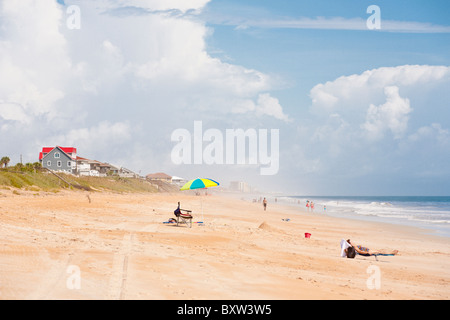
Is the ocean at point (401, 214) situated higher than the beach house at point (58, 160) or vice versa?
the beach house at point (58, 160)

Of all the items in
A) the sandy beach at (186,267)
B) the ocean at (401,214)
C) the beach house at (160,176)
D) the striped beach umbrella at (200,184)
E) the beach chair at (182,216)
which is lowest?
the ocean at (401,214)

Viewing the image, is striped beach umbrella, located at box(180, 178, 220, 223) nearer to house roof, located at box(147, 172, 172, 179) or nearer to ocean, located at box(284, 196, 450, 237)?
ocean, located at box(284, 196, 450, 237)

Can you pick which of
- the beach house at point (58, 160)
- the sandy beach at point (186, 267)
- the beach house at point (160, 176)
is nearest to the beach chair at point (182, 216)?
the sandy beach at point (186, 267)

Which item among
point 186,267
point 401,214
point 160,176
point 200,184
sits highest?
point 160,176

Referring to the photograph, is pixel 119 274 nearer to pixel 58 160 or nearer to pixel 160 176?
pixel 58 160

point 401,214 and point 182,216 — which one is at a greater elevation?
point 182,216

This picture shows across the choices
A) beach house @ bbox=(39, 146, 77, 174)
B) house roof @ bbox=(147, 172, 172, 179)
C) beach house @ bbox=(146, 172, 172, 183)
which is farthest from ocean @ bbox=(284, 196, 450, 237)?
house roof @ bbox=(147, 172, 172, 179)

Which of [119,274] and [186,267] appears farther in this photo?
[186,267]

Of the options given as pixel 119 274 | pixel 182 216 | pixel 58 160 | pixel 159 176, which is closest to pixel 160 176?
pixel 159 176

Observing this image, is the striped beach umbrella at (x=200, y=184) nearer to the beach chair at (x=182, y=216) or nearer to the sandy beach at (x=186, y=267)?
the beach chair at (x=182, y=216)

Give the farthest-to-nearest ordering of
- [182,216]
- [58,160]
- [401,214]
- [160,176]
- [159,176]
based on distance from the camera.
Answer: [159,176]
[160,176]
[58,160]
[401,214]
[182,216]
